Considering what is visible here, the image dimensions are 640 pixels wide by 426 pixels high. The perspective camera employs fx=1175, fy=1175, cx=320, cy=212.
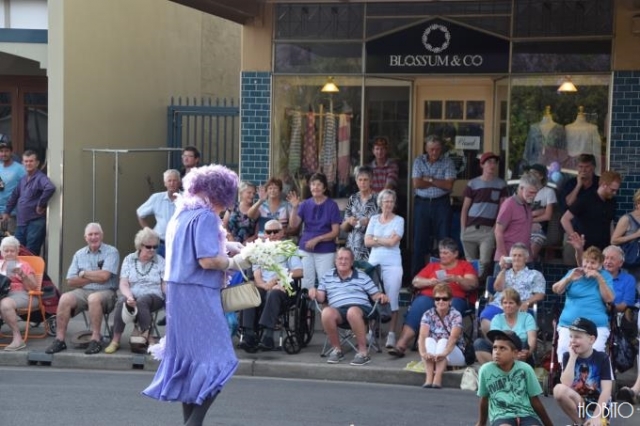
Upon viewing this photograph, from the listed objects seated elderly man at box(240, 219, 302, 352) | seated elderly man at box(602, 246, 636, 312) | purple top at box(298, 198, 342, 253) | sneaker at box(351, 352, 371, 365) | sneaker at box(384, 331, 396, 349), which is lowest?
sneaker at box(351, 352, 371, 365)

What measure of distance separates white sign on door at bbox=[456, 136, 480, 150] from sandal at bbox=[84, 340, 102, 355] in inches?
216

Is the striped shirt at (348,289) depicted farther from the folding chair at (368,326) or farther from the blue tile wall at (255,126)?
the blue tile wall at (255,126)

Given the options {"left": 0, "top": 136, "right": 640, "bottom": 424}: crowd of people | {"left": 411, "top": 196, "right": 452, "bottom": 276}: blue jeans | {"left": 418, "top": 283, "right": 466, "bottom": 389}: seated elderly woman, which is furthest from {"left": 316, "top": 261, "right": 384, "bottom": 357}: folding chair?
{"left": 411, "top": 196, "right": 452, "bottom": 276}: blue jeans

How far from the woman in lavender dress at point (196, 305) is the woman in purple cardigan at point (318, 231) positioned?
532 centimetres

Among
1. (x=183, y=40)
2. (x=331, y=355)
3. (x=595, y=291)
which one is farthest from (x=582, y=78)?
(x=183, y=40)

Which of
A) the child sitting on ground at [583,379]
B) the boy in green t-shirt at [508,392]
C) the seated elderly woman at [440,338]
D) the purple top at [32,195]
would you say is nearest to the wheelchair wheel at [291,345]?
A: the seated elderly woman at [440,338]

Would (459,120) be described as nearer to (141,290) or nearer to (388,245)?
(388,245)

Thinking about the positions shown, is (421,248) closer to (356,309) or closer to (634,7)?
(356,309)

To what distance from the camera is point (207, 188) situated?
24.6 ft

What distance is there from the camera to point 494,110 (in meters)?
14.7

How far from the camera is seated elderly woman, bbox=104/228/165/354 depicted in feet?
39.3

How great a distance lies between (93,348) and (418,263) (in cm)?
402

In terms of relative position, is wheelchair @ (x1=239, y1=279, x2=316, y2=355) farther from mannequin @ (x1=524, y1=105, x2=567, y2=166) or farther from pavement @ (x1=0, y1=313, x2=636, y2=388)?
mannequin @ (x1=524, y1=105, x2=567, y2=166)

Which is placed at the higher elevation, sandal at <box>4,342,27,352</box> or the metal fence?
the metal fence
